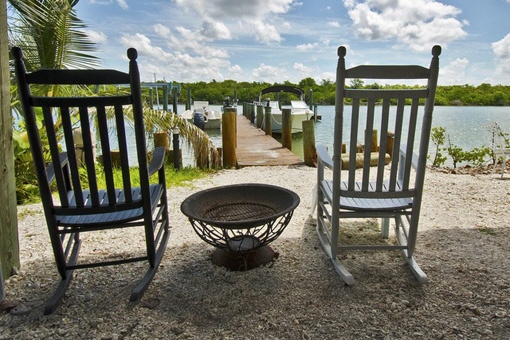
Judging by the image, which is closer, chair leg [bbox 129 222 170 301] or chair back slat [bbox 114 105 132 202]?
chair back slat [bbox 114 105 132 202]

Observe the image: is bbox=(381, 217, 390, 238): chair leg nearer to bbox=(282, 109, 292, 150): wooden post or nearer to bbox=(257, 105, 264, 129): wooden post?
bbox=(282, 109, 292, 150): wooden post

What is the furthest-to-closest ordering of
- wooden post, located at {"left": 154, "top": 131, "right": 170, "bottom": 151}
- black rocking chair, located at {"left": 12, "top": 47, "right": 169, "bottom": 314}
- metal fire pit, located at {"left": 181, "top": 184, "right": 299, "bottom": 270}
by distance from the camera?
wooden post, located at {"left": 154, "top": 131, "right": 170, "bottom": 151}
metal fire pit, located at {"left": 181, "top": 184, "right": 299, "bottom": 270}
black rocking chair, located at {"left": 12, "top": 47, "right": 169, "bottom": 314}

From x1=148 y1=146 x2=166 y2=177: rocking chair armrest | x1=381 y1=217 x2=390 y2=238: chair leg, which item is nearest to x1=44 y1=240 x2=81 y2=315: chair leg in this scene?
x1=148 y1=146 x2=166 y2=177: rocking chair armrest

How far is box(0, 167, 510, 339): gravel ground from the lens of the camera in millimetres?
1680

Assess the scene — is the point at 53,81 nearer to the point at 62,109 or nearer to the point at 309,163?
the point at 62,109

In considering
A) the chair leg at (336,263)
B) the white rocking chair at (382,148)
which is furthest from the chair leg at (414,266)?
the chair leg at (336,263)

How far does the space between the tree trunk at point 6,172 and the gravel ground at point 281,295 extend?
19cm

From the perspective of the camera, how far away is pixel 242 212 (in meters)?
2.41

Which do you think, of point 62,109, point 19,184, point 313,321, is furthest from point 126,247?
point 19,184

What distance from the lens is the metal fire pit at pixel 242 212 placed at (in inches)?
85.6

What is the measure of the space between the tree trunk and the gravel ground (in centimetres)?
19

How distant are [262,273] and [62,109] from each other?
1555 mm

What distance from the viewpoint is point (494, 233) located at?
2.89 m

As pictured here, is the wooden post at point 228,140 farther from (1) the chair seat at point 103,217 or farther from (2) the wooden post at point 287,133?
(1) the chair seat at point 103,217
